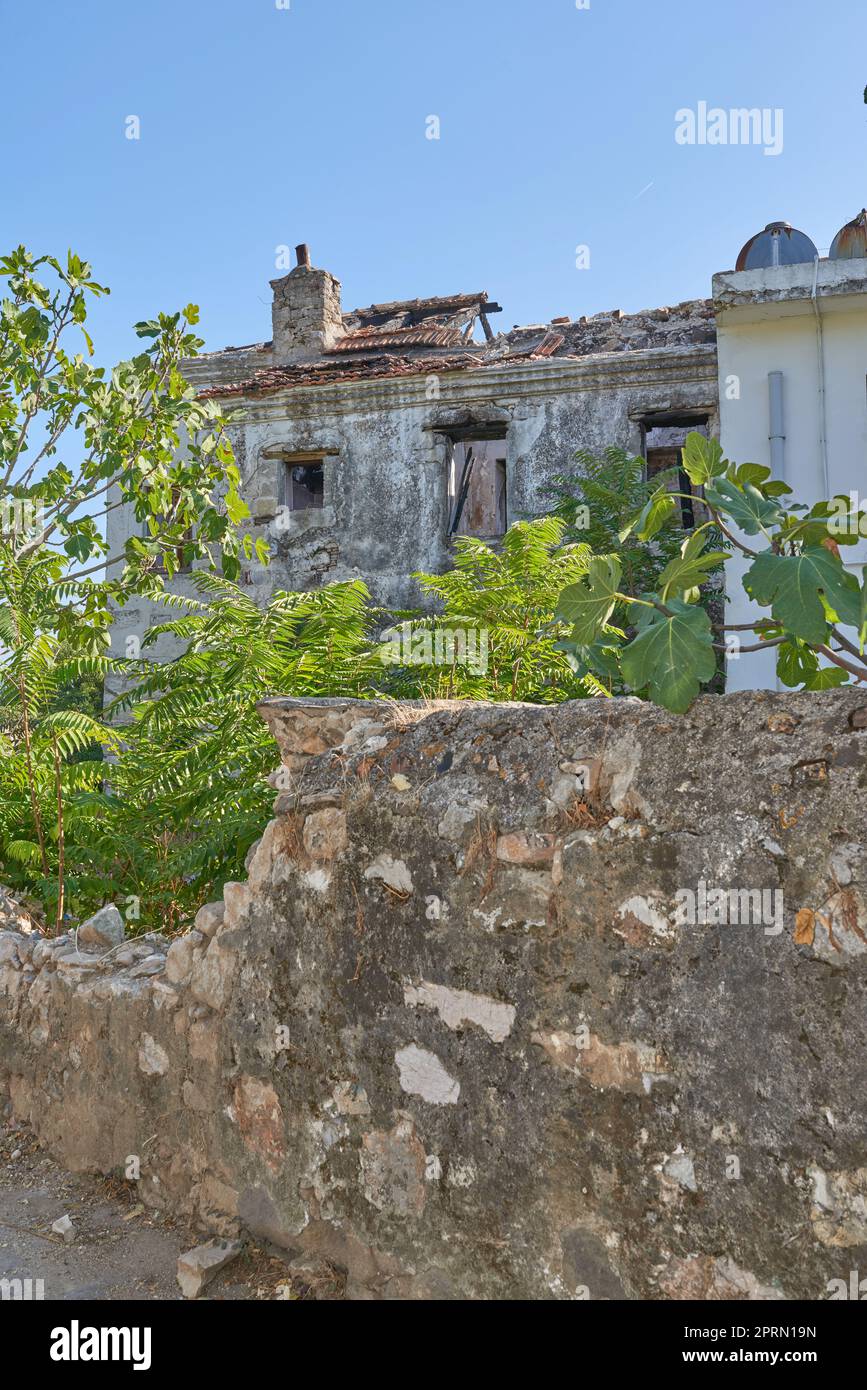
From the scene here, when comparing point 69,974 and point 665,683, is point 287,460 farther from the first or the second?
point 665,683

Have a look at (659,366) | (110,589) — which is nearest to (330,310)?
(659,366)

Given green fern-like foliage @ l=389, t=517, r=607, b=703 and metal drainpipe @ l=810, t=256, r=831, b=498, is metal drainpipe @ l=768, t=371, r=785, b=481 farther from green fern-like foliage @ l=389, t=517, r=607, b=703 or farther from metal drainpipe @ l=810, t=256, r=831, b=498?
green fern-like foliage @ l=389, t=517, r=607, b=703

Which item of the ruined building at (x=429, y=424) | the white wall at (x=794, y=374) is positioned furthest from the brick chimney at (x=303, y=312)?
the white wall at (x=794, y=374)

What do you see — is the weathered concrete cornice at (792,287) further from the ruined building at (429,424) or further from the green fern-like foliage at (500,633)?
the green fern-like foliage at (500,633)

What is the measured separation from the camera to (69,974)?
4414 mm

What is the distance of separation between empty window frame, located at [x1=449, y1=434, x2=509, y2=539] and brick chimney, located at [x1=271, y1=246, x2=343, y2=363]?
9.04 ft

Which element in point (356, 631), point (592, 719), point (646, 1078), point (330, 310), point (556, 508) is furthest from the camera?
point (330, 310)

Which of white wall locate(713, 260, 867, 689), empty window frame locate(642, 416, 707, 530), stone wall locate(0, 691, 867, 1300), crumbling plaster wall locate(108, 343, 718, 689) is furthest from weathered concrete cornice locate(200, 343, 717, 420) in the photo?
stone wall locate(0, 691, 867, 1300)

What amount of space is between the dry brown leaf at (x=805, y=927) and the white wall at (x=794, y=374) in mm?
7817

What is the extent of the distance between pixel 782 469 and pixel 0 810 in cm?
763

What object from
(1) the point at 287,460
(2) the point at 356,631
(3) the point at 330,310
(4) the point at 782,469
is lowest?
(2) the point at 356,631

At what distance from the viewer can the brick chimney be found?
16188mm

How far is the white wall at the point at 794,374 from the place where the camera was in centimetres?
1019

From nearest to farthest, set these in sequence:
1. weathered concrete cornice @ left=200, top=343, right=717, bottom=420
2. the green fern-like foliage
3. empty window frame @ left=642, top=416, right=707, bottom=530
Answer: the green fern-like foliage, weathered concrete cornice @ left=200, top=343, right=717, bottom=420, empty window frame @ left=642, top=416, right=707, bottom=530
